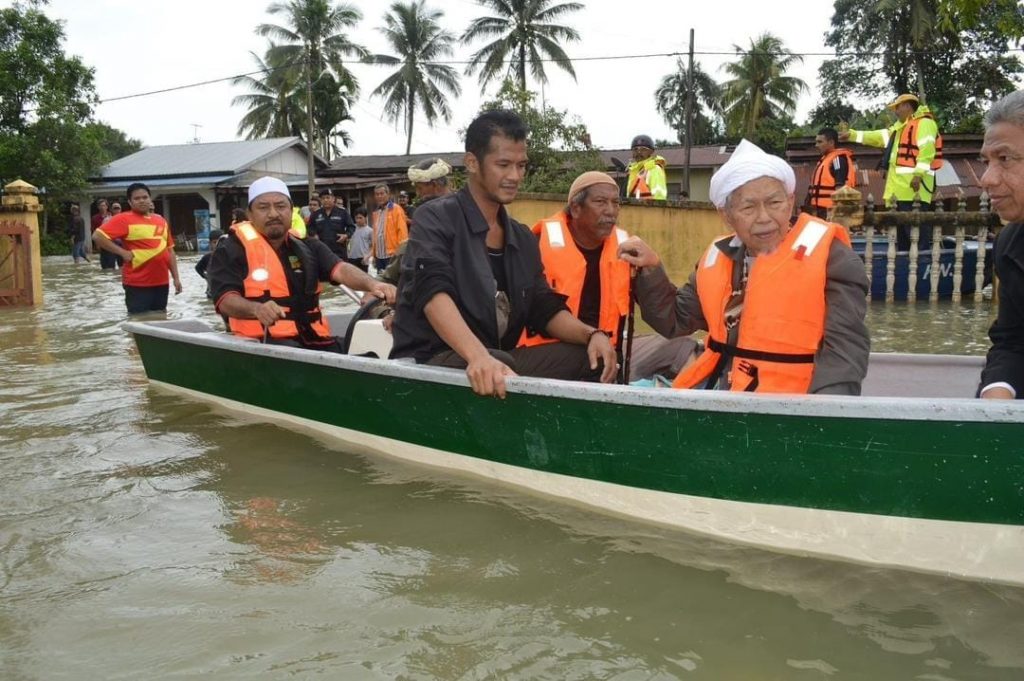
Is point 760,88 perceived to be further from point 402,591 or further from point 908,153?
point 402,591

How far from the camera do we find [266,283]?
5.40 meters

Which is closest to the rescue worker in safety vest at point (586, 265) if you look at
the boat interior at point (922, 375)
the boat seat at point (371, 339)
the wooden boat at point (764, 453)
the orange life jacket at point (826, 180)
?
the wooden boat at point (764, 453)

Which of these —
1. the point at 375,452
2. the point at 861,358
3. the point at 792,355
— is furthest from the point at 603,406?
the point at 375,452

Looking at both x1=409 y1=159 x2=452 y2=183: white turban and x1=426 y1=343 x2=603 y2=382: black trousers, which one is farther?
x1=409 y1=159 x2=452 y2=183: white turban

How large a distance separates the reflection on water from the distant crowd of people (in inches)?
25.6

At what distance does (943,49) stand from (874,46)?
219cm

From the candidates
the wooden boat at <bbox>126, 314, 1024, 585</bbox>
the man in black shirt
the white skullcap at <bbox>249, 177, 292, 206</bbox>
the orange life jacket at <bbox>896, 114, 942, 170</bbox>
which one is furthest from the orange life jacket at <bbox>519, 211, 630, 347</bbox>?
the man in black shirt

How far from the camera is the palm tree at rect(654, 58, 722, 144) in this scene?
37.1 metres

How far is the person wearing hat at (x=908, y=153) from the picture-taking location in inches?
377

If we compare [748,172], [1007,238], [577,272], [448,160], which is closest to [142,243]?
[577,272]

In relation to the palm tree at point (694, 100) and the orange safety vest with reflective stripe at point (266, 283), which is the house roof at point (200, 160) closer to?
the palm tree at point (694, 100)

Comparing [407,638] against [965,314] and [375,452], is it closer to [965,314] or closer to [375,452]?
[375,452]

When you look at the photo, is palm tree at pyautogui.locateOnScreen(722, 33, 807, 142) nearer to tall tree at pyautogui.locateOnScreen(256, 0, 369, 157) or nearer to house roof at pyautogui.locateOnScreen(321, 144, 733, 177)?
house roof at pyautogui.locateOnScreen(321, 144, 733, 177)

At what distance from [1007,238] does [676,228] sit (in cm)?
729
